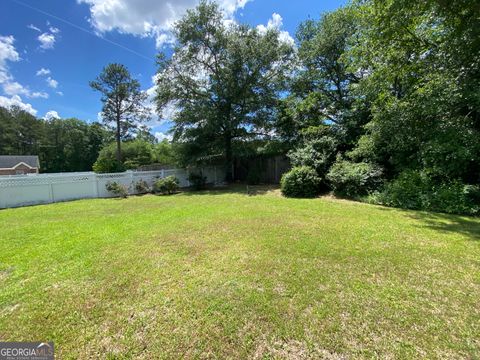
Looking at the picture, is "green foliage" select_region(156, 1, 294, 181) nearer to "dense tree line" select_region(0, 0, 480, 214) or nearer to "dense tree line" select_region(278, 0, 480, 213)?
"dense tree line" select_region(0, 0, 480, 214)

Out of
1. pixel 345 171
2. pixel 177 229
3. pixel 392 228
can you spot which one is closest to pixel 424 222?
pixel 392 228

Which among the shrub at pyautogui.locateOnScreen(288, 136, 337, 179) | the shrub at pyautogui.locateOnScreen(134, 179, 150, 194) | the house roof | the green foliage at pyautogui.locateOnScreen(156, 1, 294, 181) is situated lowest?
the shrub at pyautogui.locateOnScreen(134, 179, 150, 194)

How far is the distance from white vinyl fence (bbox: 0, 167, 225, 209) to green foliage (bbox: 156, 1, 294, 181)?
372 centimetres

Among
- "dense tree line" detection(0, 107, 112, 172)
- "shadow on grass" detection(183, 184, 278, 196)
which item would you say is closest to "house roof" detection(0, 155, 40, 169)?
"dense tree line" detection(0, 107, 112, 172)

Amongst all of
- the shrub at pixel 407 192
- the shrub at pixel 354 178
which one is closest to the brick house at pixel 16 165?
the shrub at pixel 354 178

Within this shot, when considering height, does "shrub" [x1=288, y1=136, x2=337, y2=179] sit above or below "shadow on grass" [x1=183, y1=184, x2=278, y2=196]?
above

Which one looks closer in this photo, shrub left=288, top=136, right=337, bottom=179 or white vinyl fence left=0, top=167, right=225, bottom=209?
white vinyl fence left=0, top=167, right=225, bottom=209

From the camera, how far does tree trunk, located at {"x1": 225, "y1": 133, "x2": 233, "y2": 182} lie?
15039mm

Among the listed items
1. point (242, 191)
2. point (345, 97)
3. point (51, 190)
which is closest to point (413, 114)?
point (345, 97)

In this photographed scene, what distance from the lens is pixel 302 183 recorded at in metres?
9.72

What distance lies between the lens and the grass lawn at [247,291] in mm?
1957

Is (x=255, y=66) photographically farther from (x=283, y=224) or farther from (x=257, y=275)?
(x=257, y=275)

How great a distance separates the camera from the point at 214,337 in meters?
2.02

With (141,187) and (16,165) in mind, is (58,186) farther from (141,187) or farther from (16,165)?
(16,165)
